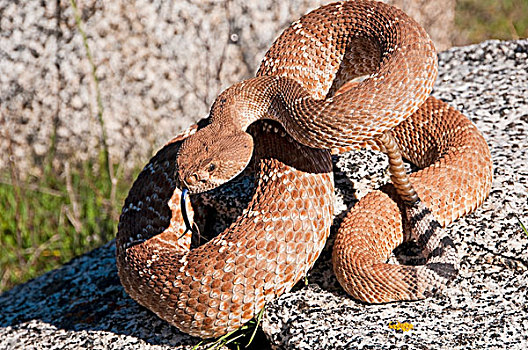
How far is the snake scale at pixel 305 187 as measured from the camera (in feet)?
15.7

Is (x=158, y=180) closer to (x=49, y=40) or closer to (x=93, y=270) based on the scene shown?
(x=93, y=270)

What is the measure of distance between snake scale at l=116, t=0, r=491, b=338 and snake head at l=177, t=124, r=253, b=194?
0.4 inches

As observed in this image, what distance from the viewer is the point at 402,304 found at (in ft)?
15.6

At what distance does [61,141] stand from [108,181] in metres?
0.87

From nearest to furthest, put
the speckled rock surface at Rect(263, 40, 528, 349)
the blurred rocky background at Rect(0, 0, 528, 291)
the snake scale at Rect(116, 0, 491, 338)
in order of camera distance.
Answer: the speckled rock surface at Rect(263, 40, 528, 349), the snake scale at Rect(116, 0, 491, 338), the blurred rocky background at Rect(0, 0, 528, 291)

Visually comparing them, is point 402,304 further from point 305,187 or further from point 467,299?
point 305,187

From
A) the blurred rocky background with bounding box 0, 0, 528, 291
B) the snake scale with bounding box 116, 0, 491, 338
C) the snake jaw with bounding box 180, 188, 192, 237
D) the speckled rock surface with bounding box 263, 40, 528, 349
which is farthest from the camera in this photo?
the blurred rocky background with bounding box 0, 0, 528, 291

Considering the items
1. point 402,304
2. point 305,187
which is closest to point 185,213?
point 305,187

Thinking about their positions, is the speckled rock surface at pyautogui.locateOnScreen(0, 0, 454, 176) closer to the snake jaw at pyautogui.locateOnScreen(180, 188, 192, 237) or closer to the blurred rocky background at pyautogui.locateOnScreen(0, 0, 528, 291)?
the blurred rocky background at pyautogui.locateOnScreen(0, 0, 528, 291)

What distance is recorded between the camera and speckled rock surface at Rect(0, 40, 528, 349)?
4504 mm

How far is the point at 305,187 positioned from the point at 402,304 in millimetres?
1134

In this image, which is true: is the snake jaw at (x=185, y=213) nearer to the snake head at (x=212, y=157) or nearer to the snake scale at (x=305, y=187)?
the snake scale at (x=305, y=187)

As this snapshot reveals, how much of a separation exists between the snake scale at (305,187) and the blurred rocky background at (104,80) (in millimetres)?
3170

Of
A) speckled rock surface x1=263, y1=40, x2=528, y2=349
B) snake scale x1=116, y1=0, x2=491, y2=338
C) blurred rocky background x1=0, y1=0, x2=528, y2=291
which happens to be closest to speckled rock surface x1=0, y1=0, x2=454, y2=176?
blurred rocky background x1=0, y1=0, x2=528, y2=291
